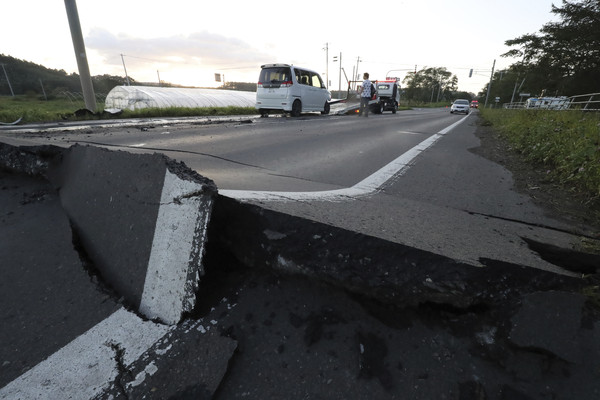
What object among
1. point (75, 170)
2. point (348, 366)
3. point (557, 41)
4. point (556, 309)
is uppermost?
point (557, 41)

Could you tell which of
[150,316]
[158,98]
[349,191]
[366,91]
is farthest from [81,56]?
[150,316]

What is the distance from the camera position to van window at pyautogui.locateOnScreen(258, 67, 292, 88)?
453 inches

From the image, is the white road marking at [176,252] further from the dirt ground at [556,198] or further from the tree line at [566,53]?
the tree line at [566,53]

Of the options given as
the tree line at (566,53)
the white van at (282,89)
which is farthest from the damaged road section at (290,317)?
the tree line at (566,53)

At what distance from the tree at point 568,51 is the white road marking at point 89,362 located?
26.7m

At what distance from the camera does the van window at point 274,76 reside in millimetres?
11500

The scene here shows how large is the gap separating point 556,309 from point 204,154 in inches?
147

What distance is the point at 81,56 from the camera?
419 inches

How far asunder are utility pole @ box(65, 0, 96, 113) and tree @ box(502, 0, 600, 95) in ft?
87.3

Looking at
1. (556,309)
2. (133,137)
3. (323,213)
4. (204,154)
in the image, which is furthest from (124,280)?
(133,137)

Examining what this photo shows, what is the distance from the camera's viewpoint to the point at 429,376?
97cm

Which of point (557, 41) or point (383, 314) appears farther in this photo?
point (557, 41)

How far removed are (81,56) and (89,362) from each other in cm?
1334

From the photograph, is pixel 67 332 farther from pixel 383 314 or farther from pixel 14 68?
pixel 14 68
